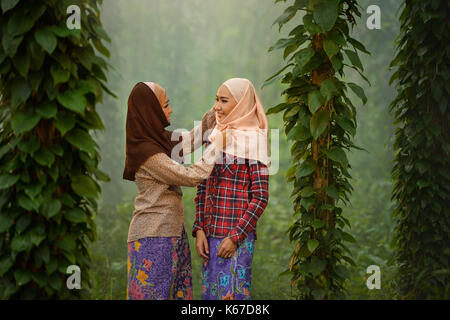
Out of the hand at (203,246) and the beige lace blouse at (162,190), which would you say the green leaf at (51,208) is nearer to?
the beige lace blouse at (162,190)

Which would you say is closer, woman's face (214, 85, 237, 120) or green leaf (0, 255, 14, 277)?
green leaf (0, 255, 14, 277)

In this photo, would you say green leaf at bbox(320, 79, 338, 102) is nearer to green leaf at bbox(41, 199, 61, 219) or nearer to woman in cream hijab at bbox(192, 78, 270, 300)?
woman in cream hijab at bbox(192, 78, 270, 300)

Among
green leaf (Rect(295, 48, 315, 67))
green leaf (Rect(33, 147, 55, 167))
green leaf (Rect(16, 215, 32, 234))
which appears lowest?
green leaf (Rect(16, 215, 32, 234))

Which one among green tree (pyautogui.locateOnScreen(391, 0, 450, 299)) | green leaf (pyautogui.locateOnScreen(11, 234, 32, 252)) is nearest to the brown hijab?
green leaf (pyautogui.locateOnScreen(11, 234, 32, 252))

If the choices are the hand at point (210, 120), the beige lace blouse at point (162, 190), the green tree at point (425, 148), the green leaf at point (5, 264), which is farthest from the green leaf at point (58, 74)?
the green tree at point (425, 148)

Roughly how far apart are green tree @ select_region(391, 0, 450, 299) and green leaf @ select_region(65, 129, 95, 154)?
203cm

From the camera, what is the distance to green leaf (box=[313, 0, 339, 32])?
2104 mm

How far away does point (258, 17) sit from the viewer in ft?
29.4

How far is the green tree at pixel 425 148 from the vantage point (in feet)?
8.98

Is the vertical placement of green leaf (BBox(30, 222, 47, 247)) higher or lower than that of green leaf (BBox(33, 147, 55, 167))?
lower

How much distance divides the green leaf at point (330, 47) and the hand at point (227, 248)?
1.04 metres
